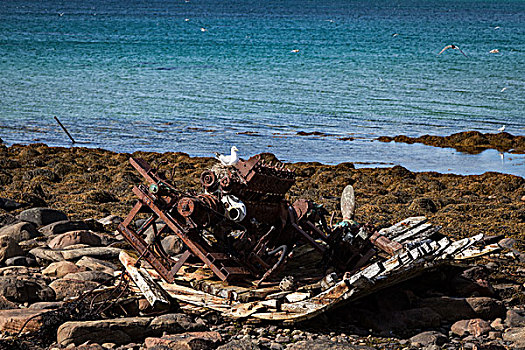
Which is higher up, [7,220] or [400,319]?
[400,319]

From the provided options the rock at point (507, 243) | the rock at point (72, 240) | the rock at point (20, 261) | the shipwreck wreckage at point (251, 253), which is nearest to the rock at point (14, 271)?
the rock at point (20, 261)

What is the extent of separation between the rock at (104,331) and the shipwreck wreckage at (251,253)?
531 millimetres

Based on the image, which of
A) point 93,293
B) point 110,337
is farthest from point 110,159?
point 110,337

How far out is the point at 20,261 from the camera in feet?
30.7

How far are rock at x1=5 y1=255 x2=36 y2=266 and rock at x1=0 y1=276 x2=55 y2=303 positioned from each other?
1103mm

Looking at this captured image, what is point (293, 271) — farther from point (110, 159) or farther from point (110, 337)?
point (110, 159)

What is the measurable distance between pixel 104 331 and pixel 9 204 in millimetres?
6869

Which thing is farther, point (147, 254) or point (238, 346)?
point (147, 254)

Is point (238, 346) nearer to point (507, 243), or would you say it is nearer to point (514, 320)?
point (514, 320)

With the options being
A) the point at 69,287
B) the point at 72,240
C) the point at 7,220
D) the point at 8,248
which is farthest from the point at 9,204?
the point at 69,287

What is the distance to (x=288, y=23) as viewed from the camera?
98688 mm

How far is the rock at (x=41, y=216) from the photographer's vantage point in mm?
11242

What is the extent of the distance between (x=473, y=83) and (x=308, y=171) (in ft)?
83.4

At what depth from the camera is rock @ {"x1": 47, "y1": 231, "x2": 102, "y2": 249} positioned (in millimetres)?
10023
